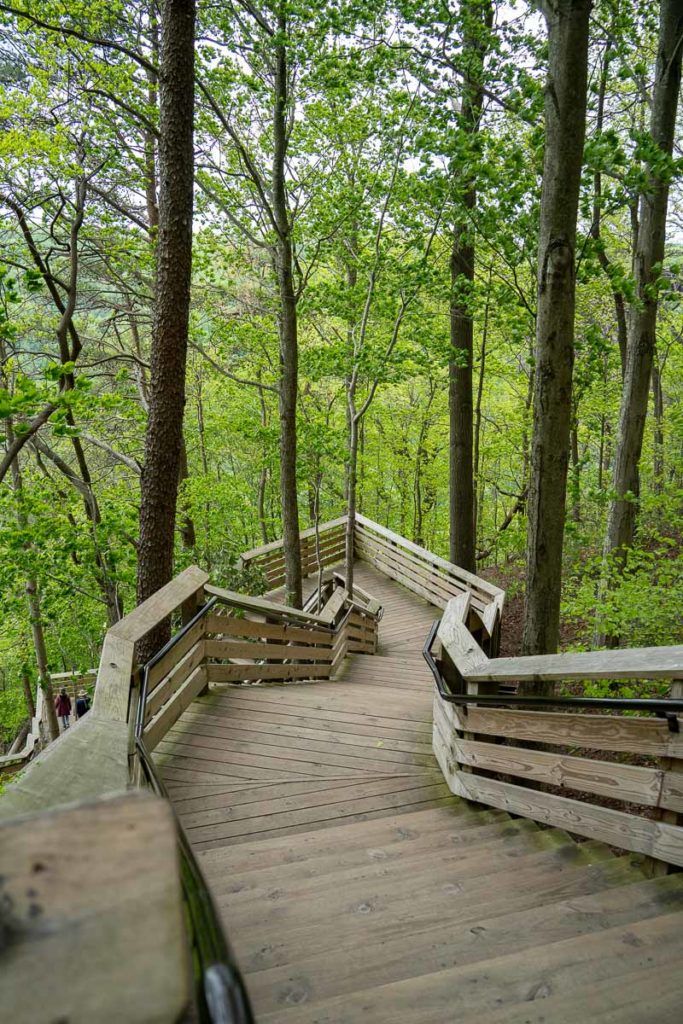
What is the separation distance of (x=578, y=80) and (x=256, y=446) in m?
17.1

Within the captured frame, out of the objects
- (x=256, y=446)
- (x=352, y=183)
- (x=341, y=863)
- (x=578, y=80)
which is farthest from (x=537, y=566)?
(x=256, y=446)

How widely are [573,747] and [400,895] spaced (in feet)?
3.76

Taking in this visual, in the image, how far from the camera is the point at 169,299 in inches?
218

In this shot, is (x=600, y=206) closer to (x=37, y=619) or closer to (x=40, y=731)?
(x=37, y=619)

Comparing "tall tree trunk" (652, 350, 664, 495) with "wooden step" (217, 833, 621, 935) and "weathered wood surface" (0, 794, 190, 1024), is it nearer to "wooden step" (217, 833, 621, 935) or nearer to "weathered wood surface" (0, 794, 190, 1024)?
"wooden step" (217, 833, 621, 935)

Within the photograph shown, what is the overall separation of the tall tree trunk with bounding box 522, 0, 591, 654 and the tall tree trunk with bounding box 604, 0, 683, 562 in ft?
4.82

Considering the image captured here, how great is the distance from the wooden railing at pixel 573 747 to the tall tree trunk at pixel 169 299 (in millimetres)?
2875

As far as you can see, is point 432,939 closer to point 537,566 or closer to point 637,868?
point 637,868

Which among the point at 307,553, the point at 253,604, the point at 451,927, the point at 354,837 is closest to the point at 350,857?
the point at 354,837

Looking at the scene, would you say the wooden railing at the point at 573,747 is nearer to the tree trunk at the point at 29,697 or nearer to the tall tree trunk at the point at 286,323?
the tall tree trunk at the point at 286,323

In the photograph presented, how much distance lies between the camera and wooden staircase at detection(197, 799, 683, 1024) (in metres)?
1.85

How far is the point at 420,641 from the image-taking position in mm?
11164

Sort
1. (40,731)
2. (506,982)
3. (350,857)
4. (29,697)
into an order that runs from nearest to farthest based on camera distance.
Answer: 1. (506,982)
2. (350,857)
3. (40,731)
4. (29,697)

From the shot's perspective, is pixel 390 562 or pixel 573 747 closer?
pixel 573 747
